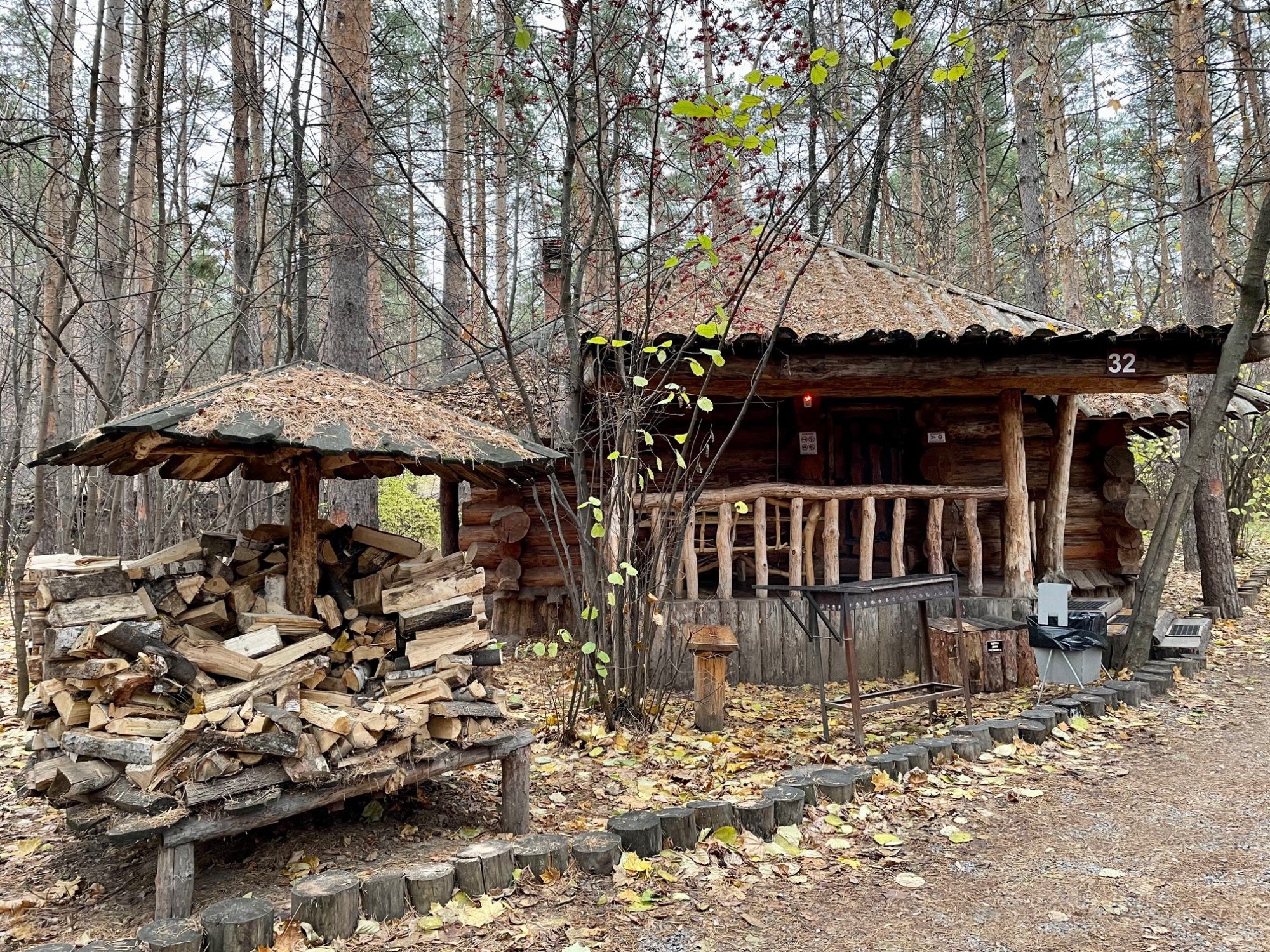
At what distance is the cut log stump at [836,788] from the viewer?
4.27 meters

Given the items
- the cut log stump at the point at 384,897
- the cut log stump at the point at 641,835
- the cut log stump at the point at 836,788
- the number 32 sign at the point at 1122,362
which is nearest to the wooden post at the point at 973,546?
the number 32 sign at the point at 1122,362

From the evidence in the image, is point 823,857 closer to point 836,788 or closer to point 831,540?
point 836,788

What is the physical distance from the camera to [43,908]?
3.59 m

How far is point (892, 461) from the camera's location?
10055 mm

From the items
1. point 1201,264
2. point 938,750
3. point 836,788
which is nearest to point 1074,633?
point 938,750

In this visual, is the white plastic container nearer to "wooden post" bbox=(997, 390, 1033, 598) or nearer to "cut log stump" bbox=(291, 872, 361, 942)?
"wooden post" bbox=(997, 390, 1033, 598)

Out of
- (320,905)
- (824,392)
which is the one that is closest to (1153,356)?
(824,392)

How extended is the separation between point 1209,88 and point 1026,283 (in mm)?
3498

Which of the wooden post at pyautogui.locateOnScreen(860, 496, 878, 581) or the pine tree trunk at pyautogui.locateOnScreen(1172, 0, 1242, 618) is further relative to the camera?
the pine tree trunk at pyautogui.locateOnScreen(1172, 0, 1242, 618)

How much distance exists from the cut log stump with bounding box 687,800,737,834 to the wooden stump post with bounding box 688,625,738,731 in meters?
1.86

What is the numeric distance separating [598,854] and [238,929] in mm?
1388

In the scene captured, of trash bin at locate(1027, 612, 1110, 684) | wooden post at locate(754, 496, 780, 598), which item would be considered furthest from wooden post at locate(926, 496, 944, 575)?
wooden post at locate(754, 496, 780, 598)

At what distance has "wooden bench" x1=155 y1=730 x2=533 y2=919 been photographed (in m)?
3.30

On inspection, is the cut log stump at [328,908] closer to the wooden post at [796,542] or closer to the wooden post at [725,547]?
the wooden post at [725,547]
